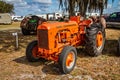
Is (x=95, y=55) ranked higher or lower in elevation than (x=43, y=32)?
lower

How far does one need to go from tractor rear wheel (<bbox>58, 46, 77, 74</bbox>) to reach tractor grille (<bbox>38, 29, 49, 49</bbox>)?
61 centimetres

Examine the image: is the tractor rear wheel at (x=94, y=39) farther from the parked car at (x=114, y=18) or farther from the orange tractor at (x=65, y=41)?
the parked car at (x=114, y=18)

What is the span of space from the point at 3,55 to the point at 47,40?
10.2 feet

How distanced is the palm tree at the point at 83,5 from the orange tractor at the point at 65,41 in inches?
146

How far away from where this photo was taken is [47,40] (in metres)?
7.30

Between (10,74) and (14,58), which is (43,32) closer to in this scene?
(10,74)

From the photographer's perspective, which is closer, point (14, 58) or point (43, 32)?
point (43, 32)

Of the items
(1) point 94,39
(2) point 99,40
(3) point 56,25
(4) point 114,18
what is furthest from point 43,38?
(4) point 114,18

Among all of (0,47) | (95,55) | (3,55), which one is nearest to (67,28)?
(95,55)

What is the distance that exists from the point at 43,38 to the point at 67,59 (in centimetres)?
98

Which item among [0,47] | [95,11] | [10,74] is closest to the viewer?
[10,74]

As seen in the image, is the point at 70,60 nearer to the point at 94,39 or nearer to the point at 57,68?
the point at 57,68

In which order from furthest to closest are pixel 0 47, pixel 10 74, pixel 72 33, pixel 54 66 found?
pixel 0 47 → pixel 72 33 → pixel 54 66 → pixel 10 74

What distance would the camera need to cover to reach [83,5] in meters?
13.4
